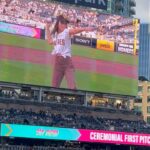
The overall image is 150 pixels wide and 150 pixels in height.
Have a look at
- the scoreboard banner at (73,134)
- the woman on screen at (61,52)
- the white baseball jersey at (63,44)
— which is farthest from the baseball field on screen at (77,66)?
the scoreboard banner at (73,134)

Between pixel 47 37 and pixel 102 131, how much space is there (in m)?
12.2

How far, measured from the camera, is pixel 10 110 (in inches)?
2368

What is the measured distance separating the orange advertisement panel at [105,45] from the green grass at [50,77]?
3303 millimetres

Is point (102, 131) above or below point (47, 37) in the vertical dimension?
below

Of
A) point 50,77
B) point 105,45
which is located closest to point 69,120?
point 50,77

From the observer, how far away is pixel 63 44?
64.4 meters

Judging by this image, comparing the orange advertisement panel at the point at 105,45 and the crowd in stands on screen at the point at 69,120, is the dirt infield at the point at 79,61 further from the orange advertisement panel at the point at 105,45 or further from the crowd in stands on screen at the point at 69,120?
the crowd in stands on screen at the point at 69,120

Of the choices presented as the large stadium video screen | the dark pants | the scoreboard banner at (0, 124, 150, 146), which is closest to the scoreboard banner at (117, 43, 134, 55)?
the large stadium video screen

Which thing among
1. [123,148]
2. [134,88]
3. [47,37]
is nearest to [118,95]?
[134,88]

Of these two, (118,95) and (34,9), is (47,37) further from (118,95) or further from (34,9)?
(118,95)

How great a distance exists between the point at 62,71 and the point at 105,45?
706 cm

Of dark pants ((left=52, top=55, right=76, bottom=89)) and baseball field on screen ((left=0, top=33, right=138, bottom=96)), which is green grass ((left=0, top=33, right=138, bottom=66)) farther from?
dark pants ((left=52, top=55, right=76, bottom=89))

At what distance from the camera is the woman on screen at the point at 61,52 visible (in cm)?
6366

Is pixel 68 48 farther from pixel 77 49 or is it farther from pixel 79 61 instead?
pixel 79 61
